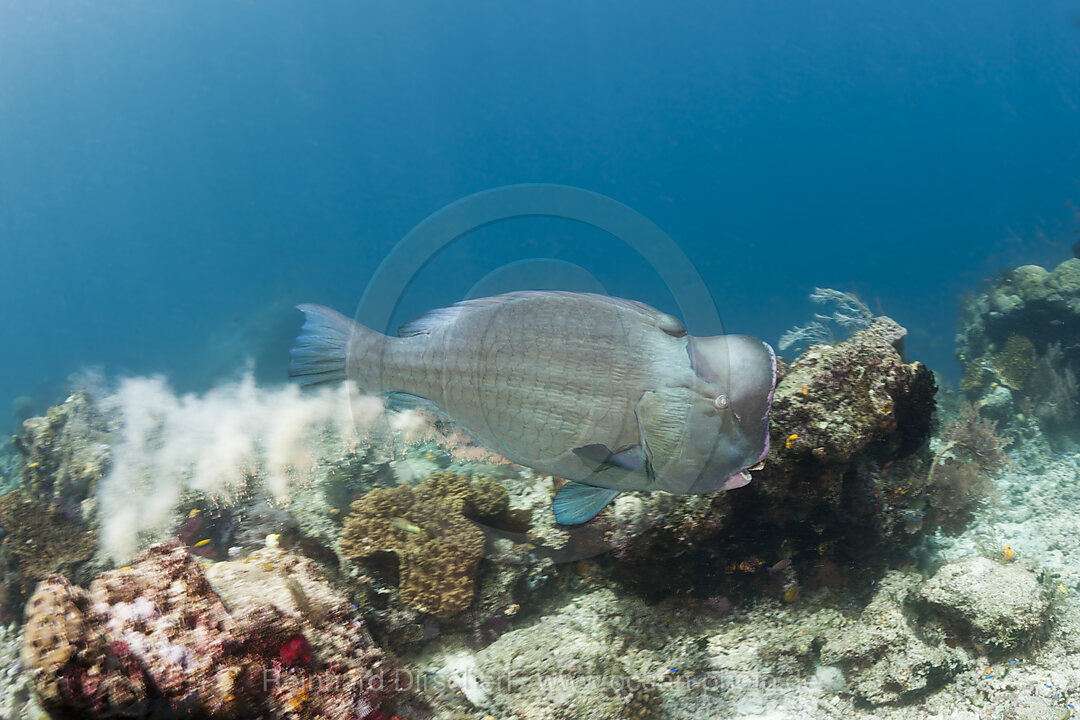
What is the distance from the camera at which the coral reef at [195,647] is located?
161 centimetres

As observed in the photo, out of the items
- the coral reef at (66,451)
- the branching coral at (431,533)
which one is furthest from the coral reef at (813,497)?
the coral reef at (66,451)

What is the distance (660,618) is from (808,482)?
1335mm

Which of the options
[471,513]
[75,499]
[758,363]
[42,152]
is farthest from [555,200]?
[42,152]

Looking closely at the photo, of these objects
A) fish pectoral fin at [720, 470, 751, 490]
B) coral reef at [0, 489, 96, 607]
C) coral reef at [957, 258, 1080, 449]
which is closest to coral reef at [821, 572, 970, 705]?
fish pectoral fin at [720, 470, 751, 490]

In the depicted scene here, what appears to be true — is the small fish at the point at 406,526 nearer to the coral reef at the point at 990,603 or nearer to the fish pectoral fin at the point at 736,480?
the fish pectoral fin at the point at 736,480

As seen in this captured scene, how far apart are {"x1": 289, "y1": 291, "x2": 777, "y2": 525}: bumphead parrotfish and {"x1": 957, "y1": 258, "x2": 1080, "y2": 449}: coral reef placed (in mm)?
9810

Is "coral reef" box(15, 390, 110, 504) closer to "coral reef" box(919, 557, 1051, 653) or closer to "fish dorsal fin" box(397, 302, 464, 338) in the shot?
→ "fish dorsal fin" box(397, 302, 464, 338)

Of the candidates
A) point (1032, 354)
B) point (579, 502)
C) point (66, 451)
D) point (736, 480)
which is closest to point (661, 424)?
point (736, 480)

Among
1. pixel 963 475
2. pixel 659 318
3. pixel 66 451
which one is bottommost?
pixel 963 475

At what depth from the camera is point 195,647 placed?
6.41ft

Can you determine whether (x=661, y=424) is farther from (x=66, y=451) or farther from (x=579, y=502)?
(x=66, y=451)

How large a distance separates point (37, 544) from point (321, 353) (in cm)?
536

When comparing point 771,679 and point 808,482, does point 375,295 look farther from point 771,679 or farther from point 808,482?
point 771,679

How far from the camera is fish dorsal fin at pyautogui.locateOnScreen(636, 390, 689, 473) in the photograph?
1569mm
